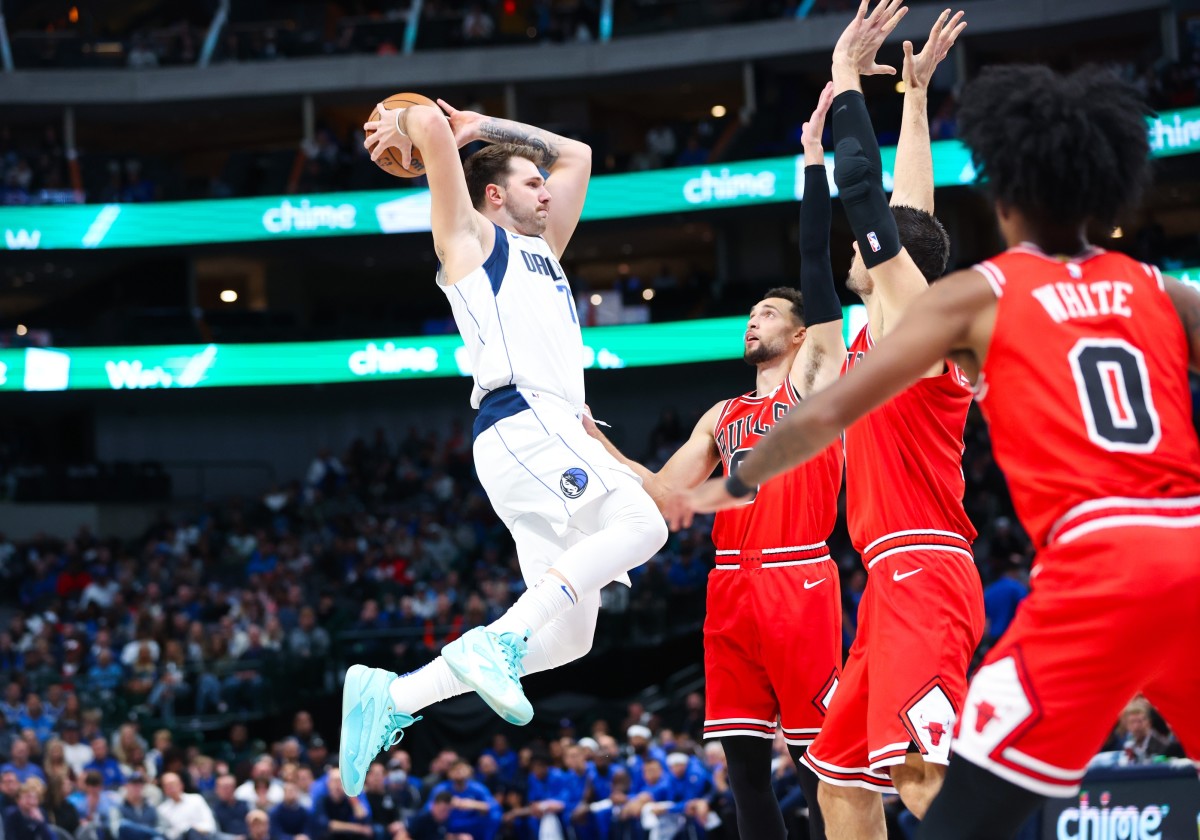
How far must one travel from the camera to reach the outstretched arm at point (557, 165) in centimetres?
648

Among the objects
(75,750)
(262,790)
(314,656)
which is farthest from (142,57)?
(262,790)

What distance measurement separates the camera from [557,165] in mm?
6797

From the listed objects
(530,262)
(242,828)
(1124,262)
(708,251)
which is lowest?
(242,828)

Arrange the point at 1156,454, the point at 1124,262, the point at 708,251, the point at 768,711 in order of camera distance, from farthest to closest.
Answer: the point at 708,251 → the point at 768,711 → the point at 1124,262 → the point at 1156,454

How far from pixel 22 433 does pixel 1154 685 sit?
34237 millimetres

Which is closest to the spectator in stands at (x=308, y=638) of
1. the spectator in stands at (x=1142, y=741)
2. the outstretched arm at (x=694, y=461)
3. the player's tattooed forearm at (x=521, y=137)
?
the spectator in stands at (x=1142, y=741)

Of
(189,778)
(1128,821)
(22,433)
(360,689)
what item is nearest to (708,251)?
(22,433)

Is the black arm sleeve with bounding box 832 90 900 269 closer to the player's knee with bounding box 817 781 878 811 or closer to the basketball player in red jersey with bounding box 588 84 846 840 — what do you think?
the basketball player in red jersey with bounding box 588 84 846 840

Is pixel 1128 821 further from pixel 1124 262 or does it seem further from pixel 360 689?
pixel 1124 262

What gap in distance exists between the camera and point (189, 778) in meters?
16.8

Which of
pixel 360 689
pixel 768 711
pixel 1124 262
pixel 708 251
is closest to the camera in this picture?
pixel 1124 262

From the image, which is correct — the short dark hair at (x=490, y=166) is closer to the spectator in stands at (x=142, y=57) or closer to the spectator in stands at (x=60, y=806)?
the spectator in stands at (x=60, y=806)

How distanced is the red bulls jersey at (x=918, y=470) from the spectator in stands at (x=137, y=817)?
36.4 ft

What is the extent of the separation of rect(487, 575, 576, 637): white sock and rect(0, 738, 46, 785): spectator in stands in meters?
11.8
